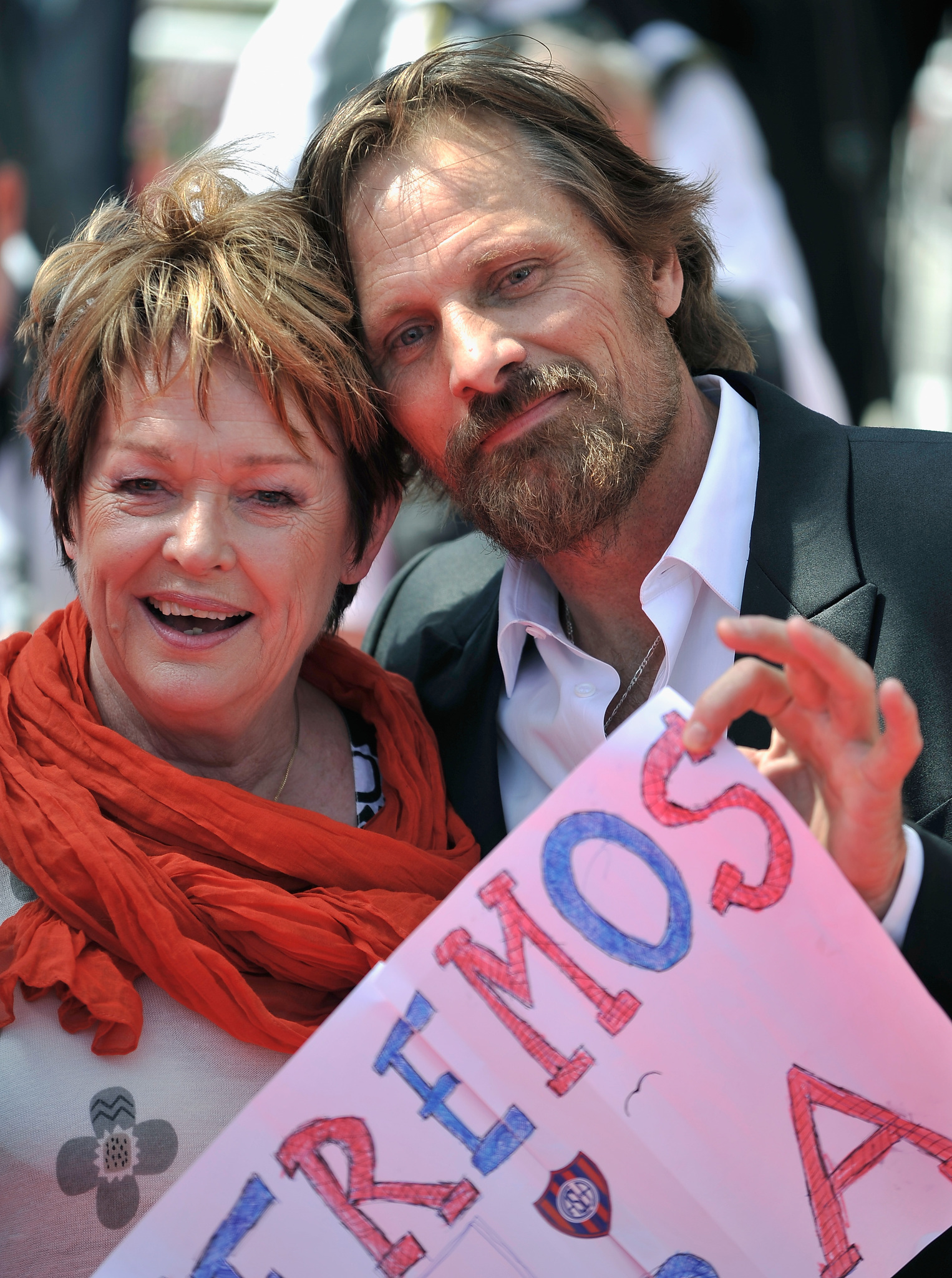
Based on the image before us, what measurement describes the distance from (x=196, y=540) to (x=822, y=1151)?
122 centimetres

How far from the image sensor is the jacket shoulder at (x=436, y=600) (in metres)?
2.59

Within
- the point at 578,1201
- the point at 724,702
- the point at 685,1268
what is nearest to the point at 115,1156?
the point at 578,1201

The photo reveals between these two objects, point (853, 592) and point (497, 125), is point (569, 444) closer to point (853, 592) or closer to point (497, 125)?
point (853, 592)

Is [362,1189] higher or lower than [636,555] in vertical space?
lower

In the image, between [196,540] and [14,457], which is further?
[14,457]

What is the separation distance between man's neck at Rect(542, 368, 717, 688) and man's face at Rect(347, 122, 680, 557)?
0.08 meters

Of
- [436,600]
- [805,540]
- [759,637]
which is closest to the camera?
[759,637]

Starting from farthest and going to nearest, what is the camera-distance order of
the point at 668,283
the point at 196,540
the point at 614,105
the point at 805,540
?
the point at 614,105 < the point at 668,283 < the point at 805,540 < the point at 196,540

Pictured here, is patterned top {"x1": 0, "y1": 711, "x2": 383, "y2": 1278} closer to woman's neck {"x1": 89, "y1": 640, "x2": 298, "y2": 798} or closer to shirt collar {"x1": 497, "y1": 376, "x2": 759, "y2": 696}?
woman's neck {"x1": 89, "y1": 640, "x2": 298, "y2": 798}

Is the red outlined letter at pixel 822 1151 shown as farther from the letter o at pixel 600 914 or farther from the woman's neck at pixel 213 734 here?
the woman's neck at pixel 213 734

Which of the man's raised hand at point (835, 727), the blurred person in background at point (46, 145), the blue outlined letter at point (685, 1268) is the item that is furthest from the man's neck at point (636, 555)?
the blurred person in background at point (46, 145)

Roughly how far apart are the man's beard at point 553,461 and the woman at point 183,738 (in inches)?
7.9

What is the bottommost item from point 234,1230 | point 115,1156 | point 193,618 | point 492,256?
point 115,1156

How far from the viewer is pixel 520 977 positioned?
1279 millimetres
